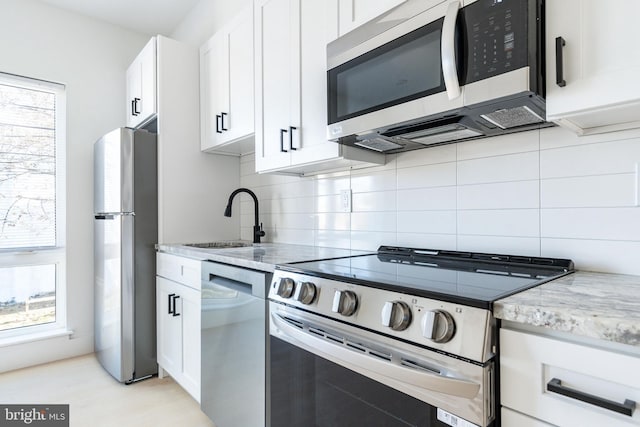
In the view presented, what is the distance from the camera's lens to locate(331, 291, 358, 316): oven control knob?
101cm

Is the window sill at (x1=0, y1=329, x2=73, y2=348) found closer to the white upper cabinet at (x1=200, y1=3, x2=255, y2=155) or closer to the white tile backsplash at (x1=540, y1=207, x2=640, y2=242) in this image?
the white upper cabinet at (x1=200, y1=3, x2=255, y2=155)

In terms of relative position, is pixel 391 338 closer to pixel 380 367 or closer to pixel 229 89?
pixel 380 367

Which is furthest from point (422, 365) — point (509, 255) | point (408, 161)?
point (408, 161)

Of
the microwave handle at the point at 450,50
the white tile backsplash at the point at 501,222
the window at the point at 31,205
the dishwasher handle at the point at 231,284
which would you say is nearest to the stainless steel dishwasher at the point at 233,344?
the dishwasher handle at the point at 231,284

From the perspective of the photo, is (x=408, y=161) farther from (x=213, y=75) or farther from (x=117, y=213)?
(x=117, y=213)

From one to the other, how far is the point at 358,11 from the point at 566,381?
1.42m

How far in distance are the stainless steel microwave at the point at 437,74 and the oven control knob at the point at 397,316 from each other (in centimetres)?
63

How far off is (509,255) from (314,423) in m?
0.89

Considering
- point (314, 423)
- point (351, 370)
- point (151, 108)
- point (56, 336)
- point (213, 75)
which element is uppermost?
point (213, 75)

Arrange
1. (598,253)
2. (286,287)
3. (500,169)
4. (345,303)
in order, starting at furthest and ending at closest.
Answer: (500,169) < (286,287) < (598,253) < (345,303)

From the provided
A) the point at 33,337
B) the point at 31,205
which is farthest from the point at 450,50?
the point at 33,337

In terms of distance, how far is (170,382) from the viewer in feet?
7.90

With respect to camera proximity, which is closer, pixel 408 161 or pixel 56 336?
pixel 408 161

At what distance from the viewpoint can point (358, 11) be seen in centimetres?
146
